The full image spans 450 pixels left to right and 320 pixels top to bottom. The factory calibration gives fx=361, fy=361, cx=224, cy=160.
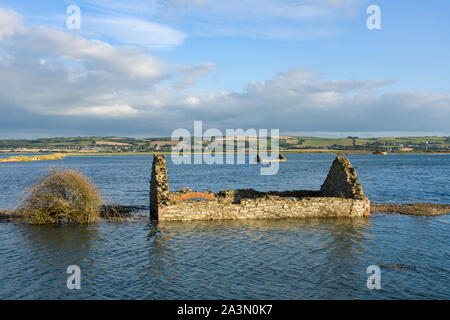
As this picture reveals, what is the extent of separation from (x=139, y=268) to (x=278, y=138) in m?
188

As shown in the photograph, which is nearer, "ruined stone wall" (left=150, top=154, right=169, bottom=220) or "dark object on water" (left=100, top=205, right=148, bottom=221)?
"ruined stone wall" (left=150, top=154, right=169, bottom=220)

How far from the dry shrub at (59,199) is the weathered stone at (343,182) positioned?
15154 millimetres

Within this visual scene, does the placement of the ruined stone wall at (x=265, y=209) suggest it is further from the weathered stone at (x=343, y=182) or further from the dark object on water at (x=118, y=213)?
the dark object on water at (x=118, y=213)

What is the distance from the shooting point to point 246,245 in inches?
613

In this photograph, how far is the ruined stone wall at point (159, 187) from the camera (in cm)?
1995

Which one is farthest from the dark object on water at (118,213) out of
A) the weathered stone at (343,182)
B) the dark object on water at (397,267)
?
the dark object on water at (397,267)

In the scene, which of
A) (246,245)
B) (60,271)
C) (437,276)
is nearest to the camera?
(437,276)

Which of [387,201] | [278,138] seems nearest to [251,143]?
[278,138]

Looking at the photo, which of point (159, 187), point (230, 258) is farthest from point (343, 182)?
point (230, 258)

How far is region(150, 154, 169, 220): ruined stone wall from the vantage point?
1995 centimetres

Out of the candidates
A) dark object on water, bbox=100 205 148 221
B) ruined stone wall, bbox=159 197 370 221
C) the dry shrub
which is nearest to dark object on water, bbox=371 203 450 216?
ruined stone wall, bbox=159 197 370 221

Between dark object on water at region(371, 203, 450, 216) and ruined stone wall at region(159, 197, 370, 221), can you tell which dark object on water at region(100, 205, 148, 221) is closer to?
ruined stone wall at region(159, 197, 370, 221)

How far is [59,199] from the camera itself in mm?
20375
